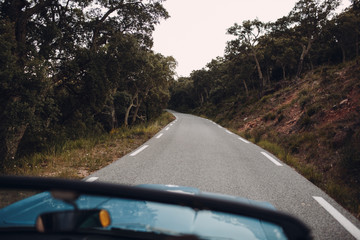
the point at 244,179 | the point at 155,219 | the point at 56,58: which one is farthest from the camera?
the point at 56,58

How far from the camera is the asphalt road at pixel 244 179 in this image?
9.78 ft

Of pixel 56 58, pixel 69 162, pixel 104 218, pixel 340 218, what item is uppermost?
pixel 56 58

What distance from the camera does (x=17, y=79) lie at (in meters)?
6.81

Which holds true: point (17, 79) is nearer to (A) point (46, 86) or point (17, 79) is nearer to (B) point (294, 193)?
(A) point (46, 86)

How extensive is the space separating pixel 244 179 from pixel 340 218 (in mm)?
1798

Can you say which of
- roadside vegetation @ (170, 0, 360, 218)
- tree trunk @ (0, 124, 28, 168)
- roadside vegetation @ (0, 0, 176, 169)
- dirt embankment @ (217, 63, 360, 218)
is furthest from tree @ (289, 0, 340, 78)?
tree trunk @ (0, 124, 28, 168)

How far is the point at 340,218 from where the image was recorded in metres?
2.99

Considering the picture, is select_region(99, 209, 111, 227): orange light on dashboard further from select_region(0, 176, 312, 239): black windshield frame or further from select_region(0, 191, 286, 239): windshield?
select_region(0, 176, 312, 239): black windshield frame

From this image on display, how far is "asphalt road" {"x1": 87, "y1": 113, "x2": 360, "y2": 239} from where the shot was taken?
2.98 m

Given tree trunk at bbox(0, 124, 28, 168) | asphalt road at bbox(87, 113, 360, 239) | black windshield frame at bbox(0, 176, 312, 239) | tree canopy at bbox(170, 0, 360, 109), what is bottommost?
asphalt road at bbox(87, 113, 360, 239)

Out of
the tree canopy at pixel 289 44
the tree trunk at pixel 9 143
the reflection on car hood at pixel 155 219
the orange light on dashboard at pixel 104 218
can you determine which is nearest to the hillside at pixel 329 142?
the reflection on car hood at pixel 155 219

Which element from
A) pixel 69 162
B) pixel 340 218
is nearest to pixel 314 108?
pixel 340 218

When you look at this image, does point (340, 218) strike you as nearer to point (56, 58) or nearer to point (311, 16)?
point (56, 58)

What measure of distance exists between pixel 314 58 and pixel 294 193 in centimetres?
4658
